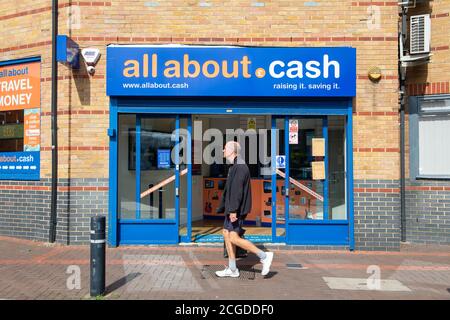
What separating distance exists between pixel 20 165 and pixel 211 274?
512cm

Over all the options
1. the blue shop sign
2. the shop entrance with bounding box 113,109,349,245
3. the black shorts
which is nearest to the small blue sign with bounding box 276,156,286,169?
the shop entrance with bounding box 113,109,349,245

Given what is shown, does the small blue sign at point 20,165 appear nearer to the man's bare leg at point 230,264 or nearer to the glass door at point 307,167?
the man's bare leg at point 230,264

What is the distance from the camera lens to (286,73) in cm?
878

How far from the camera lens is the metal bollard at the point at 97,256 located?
5.77 meters

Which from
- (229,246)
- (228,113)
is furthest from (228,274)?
(228,113)

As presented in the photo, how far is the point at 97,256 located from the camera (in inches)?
228

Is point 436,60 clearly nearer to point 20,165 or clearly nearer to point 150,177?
point 150,177

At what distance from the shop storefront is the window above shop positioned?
1804 millimetres

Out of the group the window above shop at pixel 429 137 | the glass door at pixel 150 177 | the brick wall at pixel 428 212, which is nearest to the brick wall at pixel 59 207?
the glass door at pixel 150 177

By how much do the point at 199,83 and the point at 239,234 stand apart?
10.8 feet

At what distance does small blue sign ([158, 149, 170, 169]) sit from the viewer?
9.16 meters

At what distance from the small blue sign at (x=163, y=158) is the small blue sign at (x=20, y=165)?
98.1 inches

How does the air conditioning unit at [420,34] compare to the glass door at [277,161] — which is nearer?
the glass door at [277,161]
